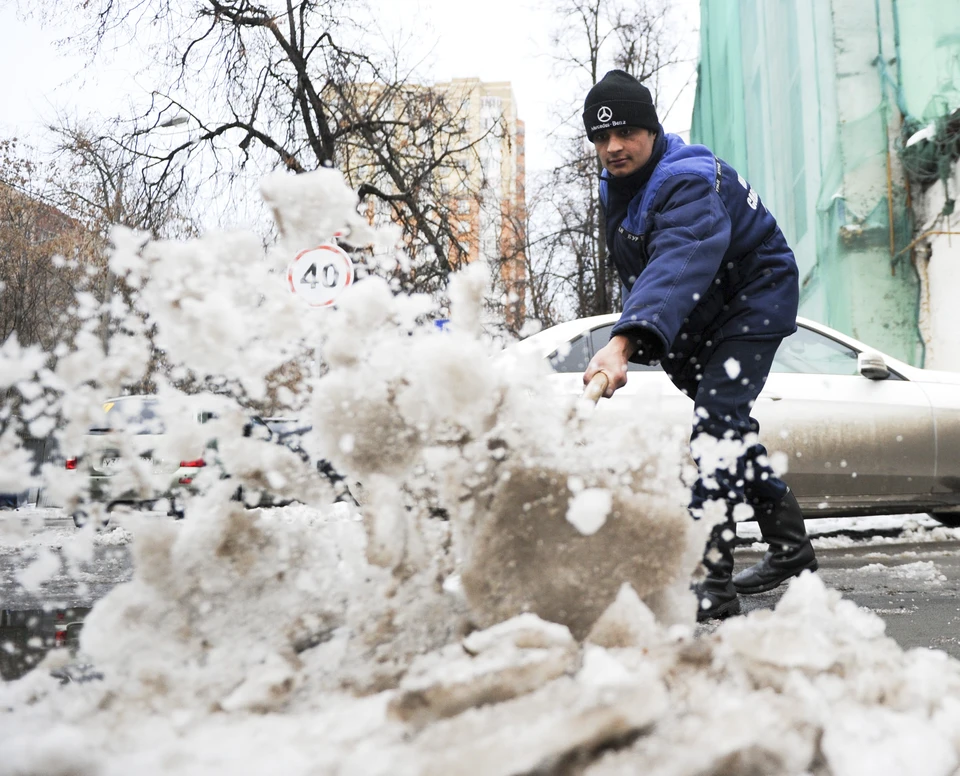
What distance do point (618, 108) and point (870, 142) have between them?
413 inches

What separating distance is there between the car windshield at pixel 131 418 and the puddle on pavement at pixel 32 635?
1.67 ft

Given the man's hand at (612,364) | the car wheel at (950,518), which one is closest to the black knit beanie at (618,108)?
the man's hand at (612,364)

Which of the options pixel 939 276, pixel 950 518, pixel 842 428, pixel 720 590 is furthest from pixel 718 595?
pixel 939 276

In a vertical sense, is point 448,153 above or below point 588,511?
above

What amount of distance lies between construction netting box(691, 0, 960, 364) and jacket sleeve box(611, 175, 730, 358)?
9575 mm

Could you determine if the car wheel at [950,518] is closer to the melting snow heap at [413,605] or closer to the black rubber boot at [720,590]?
the black rubber boot at [720,590]

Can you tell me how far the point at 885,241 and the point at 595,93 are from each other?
10190mm

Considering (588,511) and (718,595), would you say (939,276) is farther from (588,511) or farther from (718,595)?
(588,511)

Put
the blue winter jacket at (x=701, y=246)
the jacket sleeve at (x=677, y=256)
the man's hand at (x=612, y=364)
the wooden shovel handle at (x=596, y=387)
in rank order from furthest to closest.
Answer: the blue winter jacket at (x=701, y=246) → the jacket sleeve at (x=677, y=256) → the man's hand at (x=612, y=364) → the wooden shovel handle at (x=596, y=387)

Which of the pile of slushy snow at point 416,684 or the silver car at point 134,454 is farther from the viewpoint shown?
the silver car at point 134,454

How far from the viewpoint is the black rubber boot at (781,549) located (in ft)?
12.3

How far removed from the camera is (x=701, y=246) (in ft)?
9.54

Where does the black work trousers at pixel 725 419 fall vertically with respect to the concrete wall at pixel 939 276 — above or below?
below

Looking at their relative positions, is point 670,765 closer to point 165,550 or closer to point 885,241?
point 165,550
